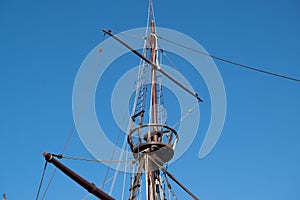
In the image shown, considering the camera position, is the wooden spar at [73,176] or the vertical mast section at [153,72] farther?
the vertical mast section at [153,72]

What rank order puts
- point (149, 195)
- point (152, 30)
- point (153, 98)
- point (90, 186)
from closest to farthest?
point (90, 186)
point (149, 195)
point (153, 98)
point (152, 30)

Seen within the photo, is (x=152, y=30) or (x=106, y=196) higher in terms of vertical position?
(x=152, y=30)

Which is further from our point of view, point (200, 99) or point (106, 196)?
point (200, 99)

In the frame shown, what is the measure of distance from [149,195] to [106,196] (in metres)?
4.13

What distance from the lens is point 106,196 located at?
46.1ft

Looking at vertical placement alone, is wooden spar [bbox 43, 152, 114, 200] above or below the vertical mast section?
below

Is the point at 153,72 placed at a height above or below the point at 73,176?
above

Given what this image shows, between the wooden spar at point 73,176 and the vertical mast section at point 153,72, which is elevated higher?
the vertical mast section at point 153,72

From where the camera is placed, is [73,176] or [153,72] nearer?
[73,176]

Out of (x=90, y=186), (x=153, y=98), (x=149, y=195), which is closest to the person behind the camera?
(x=90, y=186)

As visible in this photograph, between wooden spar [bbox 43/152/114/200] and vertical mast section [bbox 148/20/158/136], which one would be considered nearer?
wooden spar [bbox 43/152/114/200]

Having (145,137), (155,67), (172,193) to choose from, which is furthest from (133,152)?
(155,67)

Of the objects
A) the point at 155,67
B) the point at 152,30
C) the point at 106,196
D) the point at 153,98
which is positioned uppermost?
the point at 152,30

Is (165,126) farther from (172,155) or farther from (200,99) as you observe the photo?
(200,99)
